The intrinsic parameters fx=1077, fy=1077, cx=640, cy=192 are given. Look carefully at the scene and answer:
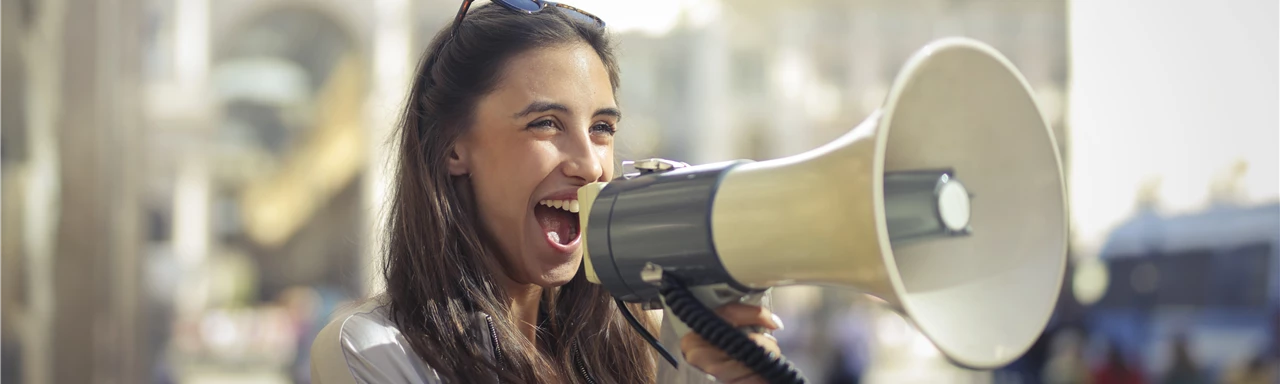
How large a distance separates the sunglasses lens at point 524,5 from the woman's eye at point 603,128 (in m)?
0.17

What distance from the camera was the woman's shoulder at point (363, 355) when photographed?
109 centimetres

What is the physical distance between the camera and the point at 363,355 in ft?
3.60

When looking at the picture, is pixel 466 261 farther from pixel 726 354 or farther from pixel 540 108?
pixel 726 354

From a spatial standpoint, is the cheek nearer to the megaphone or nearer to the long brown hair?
the long brown hair

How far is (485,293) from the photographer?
125cm

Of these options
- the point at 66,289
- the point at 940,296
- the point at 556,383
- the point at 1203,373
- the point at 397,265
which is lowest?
the point at 1203,373

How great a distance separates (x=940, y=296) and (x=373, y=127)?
533 inches

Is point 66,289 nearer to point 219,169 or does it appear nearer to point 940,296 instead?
point 940,296

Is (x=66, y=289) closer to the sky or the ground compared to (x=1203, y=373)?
closer to the sky

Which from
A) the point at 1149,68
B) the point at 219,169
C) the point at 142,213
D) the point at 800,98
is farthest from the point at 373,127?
the point at 1149,68

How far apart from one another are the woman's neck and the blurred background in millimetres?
246

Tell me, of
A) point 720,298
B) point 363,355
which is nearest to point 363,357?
point 363,355

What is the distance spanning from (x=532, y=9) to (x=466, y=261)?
0.33 metres

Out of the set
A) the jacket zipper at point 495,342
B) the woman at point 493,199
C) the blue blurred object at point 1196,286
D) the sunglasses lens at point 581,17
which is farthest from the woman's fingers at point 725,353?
the blue blurred object at point 1196,286
